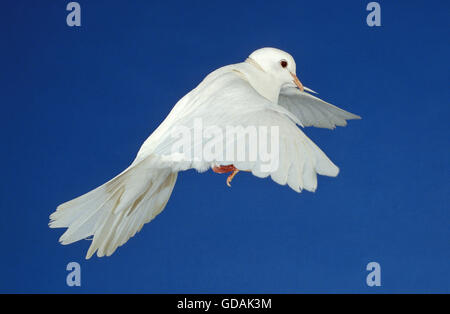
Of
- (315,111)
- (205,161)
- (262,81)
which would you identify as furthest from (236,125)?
(315,111)

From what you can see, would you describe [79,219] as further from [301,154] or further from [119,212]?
[301,154]

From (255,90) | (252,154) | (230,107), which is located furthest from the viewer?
(255,90)

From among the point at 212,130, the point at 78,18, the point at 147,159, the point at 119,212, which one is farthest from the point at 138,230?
the point at 78,18

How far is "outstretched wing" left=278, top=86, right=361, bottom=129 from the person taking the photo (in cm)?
179

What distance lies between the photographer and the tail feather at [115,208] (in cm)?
150

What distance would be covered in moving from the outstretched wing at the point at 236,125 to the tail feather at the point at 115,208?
0.07m

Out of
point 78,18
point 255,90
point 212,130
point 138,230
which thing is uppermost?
point 78,18

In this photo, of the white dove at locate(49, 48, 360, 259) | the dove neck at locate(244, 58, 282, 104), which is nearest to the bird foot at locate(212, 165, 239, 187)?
the white dove at locate(49, 48, 360, 259)

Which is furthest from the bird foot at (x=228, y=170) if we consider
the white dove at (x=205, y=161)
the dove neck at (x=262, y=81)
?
the dove neck at (x=262, y=81)

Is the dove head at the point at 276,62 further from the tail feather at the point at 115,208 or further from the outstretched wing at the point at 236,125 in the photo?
the tail feather at the point at 115,208

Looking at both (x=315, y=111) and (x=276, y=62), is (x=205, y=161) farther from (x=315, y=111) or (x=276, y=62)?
(x=315, y=111)

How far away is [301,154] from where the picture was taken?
4.23 feet

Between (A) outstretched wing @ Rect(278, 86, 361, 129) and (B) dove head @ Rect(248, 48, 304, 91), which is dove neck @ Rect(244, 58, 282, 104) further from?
(A) outstretched wing @ Rect(278, 86, 361, 129)

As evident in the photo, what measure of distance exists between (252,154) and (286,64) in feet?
1.36
